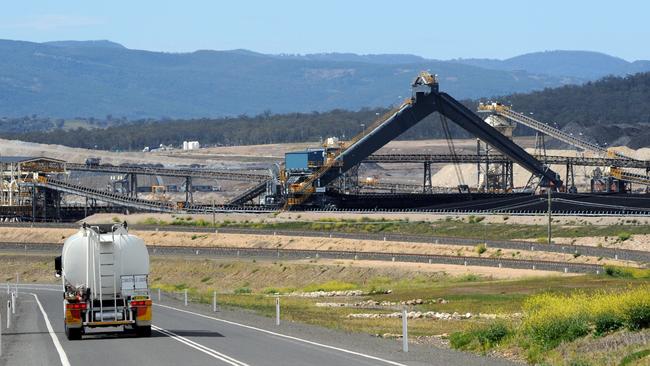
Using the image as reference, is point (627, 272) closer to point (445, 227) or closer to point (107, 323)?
point (107, 323)

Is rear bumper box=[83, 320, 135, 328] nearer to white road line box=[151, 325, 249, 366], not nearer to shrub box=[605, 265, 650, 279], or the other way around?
white road line box=[151, 325, 249, 366]

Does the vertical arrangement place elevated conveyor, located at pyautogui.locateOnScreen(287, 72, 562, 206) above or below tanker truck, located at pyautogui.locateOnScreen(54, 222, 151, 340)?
above

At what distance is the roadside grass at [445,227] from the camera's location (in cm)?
10019

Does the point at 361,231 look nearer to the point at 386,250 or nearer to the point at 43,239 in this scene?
the point at 386,250

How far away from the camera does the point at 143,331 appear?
36875 mm

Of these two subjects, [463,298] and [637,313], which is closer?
[637,313]

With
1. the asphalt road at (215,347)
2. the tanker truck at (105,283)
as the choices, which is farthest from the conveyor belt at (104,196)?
the tanker truck at (105,283)

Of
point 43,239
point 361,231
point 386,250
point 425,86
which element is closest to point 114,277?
point 386,250

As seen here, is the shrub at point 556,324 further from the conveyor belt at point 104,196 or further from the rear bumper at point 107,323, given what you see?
the conveyor belt at point 104,196

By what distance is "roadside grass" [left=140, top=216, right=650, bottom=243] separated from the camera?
10019 cm

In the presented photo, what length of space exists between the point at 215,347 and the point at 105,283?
4.56 metres

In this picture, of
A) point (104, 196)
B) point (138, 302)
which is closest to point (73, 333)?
point (138, 302)

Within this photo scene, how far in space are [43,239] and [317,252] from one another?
36017 mm

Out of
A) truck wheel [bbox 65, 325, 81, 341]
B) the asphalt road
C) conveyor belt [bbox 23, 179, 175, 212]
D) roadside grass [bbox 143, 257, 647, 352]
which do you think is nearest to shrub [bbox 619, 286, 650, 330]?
the asphalt road
